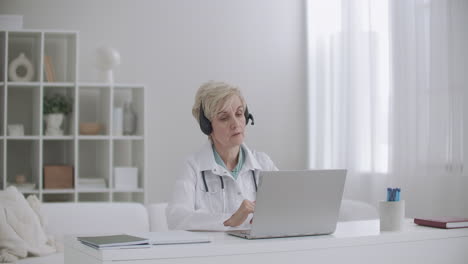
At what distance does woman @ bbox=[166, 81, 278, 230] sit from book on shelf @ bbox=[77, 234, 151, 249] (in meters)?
0.70

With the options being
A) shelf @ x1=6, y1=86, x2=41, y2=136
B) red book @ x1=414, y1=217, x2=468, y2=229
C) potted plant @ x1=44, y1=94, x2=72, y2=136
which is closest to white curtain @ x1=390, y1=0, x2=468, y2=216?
red book @ x1=414, y1=217, x2=468, y2=229

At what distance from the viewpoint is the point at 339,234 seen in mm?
2035

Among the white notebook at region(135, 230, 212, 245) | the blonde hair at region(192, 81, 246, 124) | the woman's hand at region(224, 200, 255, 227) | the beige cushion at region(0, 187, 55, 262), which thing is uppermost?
the blonde hair at region(192, 81, 246, 124)

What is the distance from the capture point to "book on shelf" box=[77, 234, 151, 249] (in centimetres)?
167

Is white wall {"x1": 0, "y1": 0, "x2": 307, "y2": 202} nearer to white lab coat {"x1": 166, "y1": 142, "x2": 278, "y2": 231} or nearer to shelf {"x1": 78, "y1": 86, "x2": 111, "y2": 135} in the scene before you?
shelf {"x1": 78, "y1": 86, "x2": 111, "y2": 135}

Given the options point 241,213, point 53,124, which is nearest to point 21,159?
point 53,124

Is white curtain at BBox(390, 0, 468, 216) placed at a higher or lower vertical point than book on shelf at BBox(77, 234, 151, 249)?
higher

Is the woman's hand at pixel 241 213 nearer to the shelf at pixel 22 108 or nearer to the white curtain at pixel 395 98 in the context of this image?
the white curtain at pixel 395 98

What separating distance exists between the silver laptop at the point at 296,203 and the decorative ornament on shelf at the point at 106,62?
3.31m

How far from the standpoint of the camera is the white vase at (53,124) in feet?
16.1

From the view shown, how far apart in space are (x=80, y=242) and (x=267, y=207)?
541 mm

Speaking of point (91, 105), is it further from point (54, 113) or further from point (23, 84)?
point (23, 84)

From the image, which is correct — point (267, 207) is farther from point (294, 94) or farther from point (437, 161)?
point (294, 94)

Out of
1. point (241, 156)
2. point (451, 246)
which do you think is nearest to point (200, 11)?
point (241, 156)
